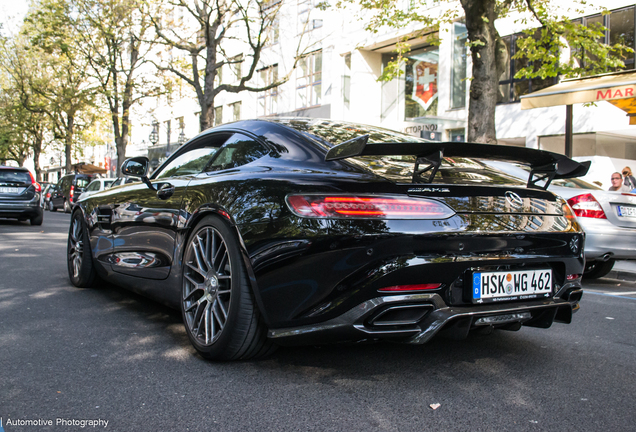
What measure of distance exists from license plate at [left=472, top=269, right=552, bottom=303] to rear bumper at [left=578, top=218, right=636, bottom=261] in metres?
4.20

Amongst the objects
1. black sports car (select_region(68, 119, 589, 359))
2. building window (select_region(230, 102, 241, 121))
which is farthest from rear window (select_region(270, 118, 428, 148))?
building window (select_region(230, 102, 241, 121))

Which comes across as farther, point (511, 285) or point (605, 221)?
point (605, 221)

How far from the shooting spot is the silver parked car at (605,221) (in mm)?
6668

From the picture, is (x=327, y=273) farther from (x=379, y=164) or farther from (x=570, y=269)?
(x=570, y=269)

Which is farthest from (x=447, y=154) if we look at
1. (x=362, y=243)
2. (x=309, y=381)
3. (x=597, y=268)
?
(x=597, y=268)

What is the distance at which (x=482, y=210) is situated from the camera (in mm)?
2758

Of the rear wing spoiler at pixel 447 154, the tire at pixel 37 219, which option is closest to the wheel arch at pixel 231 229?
the rear wing spoiler at pixel 447 154

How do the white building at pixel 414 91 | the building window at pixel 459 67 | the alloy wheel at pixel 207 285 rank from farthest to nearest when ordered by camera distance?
the building window at pixel 459 67
the white building at pixel 414 91
the alloy wheel at pixel 207 285

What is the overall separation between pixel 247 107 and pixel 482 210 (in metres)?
31.5

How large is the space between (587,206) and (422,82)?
649 inches

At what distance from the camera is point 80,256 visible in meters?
5.26

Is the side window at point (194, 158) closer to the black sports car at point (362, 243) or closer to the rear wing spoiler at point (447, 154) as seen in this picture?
the black sports car at point (362, 243)

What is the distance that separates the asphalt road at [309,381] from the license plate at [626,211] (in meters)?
3.09

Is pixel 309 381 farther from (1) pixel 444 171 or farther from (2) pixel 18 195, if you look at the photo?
(2) pixel 18 195
